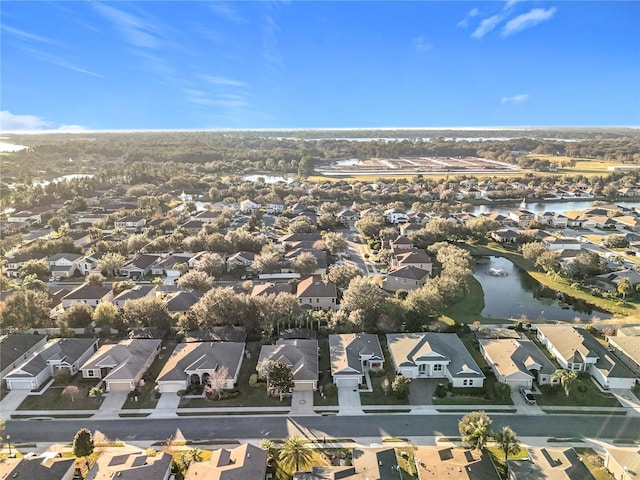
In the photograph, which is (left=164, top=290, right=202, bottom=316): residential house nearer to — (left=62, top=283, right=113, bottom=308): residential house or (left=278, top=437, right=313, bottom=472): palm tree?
(left=62, top=283, right=113, bottom=308): residential house

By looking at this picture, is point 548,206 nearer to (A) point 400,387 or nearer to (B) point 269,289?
(B) point 269,289

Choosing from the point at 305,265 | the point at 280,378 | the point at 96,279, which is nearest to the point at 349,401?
the point at 280,378

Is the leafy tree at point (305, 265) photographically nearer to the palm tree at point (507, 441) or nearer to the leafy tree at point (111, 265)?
the leafy tree at point (111, 265)

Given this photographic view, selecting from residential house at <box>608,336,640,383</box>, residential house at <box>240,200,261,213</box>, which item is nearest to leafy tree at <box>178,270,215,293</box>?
residential house at <box>608,336,640,383</box>

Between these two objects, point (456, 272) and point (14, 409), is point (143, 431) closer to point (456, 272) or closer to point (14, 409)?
point (14, 409)

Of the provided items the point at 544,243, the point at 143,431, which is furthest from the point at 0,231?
the point at 544,243

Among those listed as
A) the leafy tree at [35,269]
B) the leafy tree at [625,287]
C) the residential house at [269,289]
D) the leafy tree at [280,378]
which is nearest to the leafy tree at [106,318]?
the residential house at [269,289]
